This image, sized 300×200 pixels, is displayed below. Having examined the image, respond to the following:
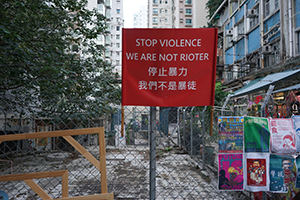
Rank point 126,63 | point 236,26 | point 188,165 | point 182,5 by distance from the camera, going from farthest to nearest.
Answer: point 182,5
point 236,26
point 188,165
point 126,63

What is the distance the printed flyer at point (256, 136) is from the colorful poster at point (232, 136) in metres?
0.07

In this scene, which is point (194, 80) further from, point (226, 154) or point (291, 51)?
point (291, 51)

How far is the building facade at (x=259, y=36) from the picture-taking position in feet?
42.8

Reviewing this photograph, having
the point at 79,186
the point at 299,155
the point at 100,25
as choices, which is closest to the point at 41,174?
the point at 299,155

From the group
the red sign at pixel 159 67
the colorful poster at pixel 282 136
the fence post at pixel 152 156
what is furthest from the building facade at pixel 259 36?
the fence post at pixel 152 156

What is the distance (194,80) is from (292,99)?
4.10 meters

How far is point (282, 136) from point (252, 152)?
1.44 feet

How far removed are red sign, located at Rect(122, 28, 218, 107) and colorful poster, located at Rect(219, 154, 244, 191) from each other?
3.44ft

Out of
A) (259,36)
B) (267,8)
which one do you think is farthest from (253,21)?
(267,8)

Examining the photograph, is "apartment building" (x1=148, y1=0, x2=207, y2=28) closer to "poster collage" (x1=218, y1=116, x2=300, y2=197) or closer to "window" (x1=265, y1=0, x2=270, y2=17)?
"window" (x1=265, y1=0, x2=270, y2=17)

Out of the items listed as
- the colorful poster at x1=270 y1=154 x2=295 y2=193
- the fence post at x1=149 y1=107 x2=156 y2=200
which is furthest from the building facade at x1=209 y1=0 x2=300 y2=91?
the fence post at x1=149 y1=107 x2=156 y2=200

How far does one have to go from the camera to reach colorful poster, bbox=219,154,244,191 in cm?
297

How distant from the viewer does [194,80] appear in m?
2.56

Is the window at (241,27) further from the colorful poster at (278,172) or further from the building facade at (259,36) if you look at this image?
the colorful poster at (278,172)
